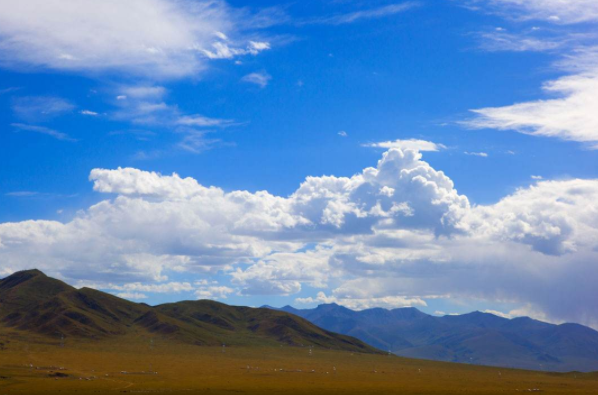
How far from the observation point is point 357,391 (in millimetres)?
136250

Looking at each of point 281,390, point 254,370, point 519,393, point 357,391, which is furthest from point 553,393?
point 254,370

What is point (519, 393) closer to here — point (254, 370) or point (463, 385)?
point (463, 385)

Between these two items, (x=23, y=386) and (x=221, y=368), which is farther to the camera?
(x=221, y=368)

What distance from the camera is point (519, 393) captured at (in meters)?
148

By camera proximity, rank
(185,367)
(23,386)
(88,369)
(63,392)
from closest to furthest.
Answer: (63,392), (23,386), (88,369), (185,367)

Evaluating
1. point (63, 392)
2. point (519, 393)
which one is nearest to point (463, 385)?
point (519, 393)

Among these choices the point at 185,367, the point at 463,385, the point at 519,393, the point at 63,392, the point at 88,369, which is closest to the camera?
the point at 63,392

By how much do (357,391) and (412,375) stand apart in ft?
226

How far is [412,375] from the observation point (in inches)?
7844

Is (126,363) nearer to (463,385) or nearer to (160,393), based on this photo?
(160,393)

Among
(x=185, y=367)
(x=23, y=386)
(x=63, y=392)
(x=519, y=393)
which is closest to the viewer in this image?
(x=63, y=392)

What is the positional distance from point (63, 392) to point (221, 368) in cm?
8191

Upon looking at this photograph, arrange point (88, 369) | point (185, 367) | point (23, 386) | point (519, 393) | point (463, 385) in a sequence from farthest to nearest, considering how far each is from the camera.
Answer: point (185, 367)
point (88, 369)
point (463, 385)
point (519, 393)
point (23, 386)

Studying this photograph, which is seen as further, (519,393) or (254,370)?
(254,370)
